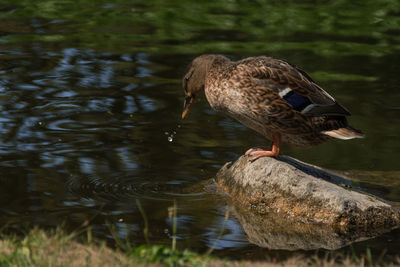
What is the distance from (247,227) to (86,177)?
6.23 ft

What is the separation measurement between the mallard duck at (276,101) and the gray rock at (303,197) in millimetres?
205

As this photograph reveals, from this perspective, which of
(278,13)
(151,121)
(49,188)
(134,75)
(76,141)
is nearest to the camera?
(49,188)

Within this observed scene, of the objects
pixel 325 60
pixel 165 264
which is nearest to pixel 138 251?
pixel 165 264

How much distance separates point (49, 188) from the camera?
6.97 m

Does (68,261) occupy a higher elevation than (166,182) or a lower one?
higher

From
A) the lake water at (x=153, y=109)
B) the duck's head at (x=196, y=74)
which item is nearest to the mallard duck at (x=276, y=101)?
the duck's head at (x=196, y=74)

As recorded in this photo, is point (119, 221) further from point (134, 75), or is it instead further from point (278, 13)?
point (278, 13)

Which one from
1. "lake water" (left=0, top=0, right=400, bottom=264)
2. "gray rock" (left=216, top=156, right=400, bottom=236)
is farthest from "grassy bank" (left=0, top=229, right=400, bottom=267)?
"gray rock" (left=216, top=156, right=400, bottom=236)

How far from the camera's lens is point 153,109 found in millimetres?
9781

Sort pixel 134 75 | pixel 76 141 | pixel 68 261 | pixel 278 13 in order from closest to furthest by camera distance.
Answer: pixel 68 261 < pixel 76 141 < pixel 134 75 < pixel 278 13

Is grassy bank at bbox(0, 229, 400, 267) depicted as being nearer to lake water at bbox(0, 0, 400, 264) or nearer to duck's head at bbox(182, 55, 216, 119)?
lake water at bbox(0, 0, 400, 264)

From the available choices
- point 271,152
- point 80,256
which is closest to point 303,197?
point 271,152

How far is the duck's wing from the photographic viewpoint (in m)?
6.53

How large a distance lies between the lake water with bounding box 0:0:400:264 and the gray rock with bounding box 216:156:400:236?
0.29 m
